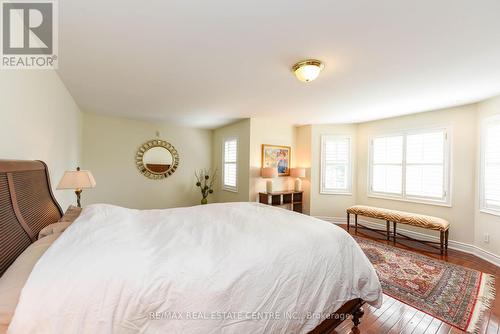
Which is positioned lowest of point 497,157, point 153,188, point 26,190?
point 153,188

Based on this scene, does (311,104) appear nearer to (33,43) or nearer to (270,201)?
(270,201)

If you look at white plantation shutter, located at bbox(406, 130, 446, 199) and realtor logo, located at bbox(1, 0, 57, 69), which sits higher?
realtor logo, located at bbox(1, 0, 57, 69)

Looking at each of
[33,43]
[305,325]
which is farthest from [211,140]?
[305,325]

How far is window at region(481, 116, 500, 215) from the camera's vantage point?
2.86 meters

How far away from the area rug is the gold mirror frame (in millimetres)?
4417

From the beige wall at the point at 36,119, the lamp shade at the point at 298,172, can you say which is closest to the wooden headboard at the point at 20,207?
the beige wall at the point at 36,119

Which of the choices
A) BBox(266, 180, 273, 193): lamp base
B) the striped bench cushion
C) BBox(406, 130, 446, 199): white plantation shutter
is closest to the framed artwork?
BBox(266, 180, 273, 193): lamp base

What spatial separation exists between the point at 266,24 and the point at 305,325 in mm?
2019

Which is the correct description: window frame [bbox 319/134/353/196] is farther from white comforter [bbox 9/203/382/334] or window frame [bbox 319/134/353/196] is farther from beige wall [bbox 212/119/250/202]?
white comforter [bbox 9/203/382/334]

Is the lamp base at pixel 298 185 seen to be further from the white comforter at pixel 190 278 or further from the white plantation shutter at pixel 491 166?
the white comforter at pixel 190 278

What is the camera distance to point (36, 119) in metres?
1.76

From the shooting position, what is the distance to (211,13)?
1.38m

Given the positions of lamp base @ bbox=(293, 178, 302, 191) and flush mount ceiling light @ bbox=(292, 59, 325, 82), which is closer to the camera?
flush mount ceiling light @ bbox=(292, 59, 325, 82)

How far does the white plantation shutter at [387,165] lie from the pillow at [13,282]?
5.05m
